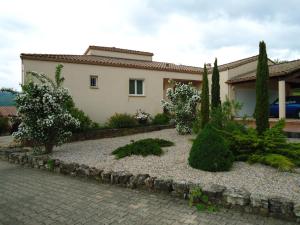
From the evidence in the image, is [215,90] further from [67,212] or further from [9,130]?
[9,130]

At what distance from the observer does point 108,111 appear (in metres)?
15.3

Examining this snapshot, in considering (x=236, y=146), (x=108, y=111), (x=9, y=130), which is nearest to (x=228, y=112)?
(x=236, y=146)

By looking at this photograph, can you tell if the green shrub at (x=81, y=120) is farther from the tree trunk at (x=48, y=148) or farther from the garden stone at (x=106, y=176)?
the garden stone at (x=106, y=176)

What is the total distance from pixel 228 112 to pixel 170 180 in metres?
4.72

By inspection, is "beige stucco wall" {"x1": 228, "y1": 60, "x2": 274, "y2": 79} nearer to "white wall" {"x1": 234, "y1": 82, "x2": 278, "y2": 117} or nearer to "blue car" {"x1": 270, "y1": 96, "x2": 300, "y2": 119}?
"white wall" {"x1": 234, "y1": 82, "x2": 278, "y2": 117}

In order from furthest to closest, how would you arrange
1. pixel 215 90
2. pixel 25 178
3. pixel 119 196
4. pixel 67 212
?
pixel 215 90 → pixel 25 178 → pixel 119 196 → pixel 67 212

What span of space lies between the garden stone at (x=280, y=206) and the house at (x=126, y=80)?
9.84m

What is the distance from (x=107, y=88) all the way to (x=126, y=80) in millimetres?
1435

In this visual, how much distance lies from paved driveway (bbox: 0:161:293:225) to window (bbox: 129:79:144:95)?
10629 millimetres

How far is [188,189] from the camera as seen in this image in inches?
192

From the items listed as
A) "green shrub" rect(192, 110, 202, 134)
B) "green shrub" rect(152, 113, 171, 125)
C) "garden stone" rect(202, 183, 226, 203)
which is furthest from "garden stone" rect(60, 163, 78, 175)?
"green shrub" rect(152, 113, 171, 125)

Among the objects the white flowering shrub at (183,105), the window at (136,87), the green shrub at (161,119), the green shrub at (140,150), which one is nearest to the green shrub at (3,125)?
the window at (136,87)

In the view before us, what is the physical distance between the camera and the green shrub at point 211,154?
19.5 feet

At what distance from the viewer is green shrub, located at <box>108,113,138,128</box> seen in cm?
1404
